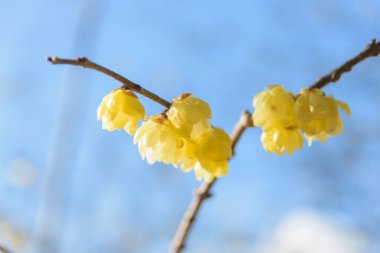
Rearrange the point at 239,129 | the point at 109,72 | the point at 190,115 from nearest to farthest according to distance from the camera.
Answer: the point at 109,72, the point at 190,115, the point at 239,129

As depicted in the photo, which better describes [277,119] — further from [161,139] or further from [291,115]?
[161,139]

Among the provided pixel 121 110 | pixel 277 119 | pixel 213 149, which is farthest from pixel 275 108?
pixel 121 110

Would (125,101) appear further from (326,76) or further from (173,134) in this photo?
(326,76)

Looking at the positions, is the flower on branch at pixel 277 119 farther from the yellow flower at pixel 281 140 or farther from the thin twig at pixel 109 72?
the thin twig at pixel 109 72

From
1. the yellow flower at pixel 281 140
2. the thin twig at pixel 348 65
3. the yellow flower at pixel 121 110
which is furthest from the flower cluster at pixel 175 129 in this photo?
the thin twig at pixel 348 65

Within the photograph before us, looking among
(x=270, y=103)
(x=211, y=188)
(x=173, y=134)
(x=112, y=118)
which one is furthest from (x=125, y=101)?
(x=211, y=188)

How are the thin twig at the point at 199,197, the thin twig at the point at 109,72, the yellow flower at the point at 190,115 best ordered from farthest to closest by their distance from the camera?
the thin twig at the point at 199,197, the yellow flower at the point at 190,115, the thin twig at the point at 109,72
